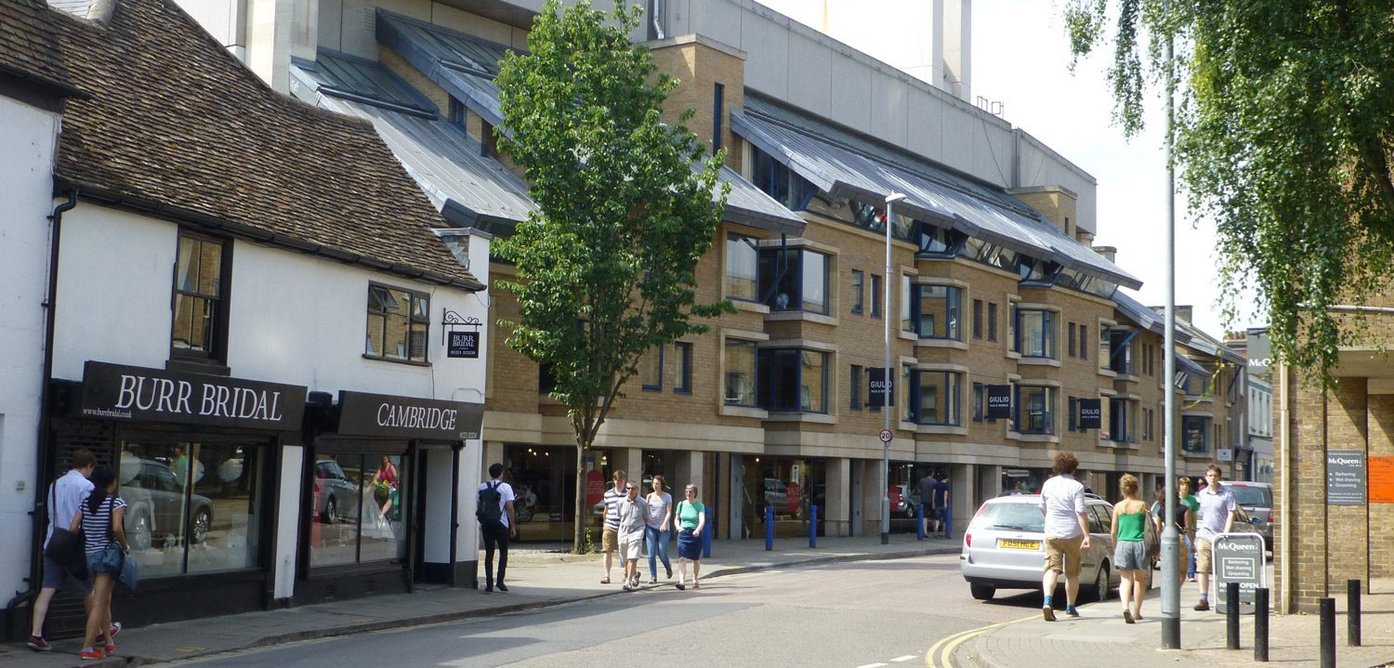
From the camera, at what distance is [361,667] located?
12570mm

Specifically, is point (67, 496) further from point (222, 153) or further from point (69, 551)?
point (222, 153)

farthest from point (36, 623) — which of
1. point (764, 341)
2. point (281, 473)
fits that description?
point (764, 341)

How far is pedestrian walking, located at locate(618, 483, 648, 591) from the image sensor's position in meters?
21.7

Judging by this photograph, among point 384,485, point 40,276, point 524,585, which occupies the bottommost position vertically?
point 524,585

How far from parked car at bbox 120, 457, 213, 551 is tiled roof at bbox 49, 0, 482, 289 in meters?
2.79

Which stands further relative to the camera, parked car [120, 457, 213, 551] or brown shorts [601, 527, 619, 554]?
brown shorts [601, 527, 619, 554]

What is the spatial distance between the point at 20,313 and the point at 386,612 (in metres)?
6.00

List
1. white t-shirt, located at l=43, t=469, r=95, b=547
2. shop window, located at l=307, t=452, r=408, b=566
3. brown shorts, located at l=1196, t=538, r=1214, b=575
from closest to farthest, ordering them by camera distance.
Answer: white t-shirt, located at l=43, t=469, r=95, b=547 < brown shorts, located at l=1196, t=538, r=1214, b=575 < shop window, located at l=307, t=452, r=408, b=566

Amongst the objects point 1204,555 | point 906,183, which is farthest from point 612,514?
point 906,183

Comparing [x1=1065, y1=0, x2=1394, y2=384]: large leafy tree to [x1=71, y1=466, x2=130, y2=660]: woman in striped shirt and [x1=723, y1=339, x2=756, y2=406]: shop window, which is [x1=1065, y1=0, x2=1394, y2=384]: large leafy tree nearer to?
[x1=71, y1=466, x2=130, y2=660]: woman in striped shirt

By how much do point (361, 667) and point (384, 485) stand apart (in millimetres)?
7700

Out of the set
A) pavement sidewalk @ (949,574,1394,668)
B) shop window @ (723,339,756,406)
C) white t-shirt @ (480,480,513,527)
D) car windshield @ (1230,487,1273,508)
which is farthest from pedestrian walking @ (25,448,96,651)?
car windshield @ (1230,487,1273,508)

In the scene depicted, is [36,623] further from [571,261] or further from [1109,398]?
[1109,398]

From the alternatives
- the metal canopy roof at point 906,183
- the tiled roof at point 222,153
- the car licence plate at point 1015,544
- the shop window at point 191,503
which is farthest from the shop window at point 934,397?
the shop window at point 191,503
